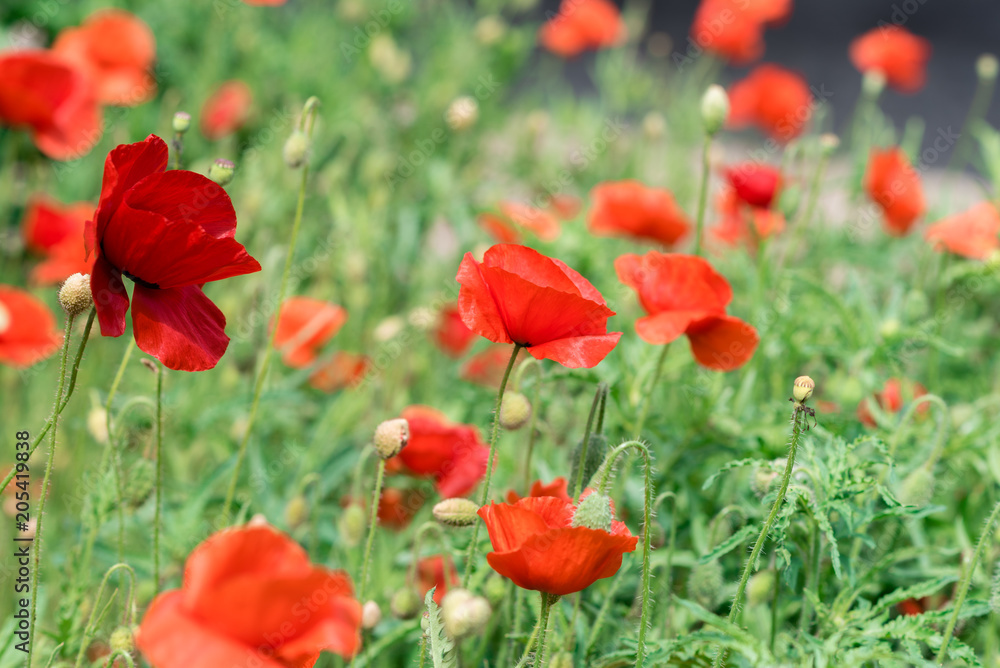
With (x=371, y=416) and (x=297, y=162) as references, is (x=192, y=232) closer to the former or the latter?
(x=297, y=162)

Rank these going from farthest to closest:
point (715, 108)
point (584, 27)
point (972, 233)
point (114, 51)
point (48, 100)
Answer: point (584, 27) → point (114, 51) → point (48, 100) → point (972, 233) → point (715, 108)

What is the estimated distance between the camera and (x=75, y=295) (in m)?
0.84

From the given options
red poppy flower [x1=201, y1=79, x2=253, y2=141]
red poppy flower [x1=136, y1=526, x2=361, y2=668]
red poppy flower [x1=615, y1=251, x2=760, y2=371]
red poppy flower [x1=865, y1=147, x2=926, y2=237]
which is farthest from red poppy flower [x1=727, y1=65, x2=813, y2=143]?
red poppy flower [x1=136, y1=526, x2=361, y2=668]

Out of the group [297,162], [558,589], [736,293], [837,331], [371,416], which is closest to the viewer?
[558,589]

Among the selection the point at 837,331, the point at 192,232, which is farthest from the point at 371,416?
the point at 192,232

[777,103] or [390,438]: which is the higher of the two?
[777,103]

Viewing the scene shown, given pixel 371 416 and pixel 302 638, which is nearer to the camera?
pixel 302 638

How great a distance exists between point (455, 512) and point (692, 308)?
1.18 ft

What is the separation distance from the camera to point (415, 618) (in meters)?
1.14

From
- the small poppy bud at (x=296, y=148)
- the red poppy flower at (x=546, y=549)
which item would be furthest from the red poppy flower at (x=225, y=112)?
the red poppy flower at (x=546, y=549)

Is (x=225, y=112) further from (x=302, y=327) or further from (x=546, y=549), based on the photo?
(x=546, y=549)

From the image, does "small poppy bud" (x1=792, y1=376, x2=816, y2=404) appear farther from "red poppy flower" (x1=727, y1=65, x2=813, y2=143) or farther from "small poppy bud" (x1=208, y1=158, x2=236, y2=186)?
"red poppy flower" (x1=727, y1=65, x2=813, y2=143)

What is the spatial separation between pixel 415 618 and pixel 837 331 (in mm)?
928

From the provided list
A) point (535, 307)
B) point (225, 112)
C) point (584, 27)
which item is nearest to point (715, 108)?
point (535, 307)
